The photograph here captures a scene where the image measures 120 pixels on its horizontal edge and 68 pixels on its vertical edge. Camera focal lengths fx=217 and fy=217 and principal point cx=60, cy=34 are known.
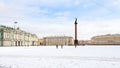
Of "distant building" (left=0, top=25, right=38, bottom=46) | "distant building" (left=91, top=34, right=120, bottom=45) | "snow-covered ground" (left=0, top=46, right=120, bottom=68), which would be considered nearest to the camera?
"snow-covered ground" (left=0, top=46, right=120, bottom=68)

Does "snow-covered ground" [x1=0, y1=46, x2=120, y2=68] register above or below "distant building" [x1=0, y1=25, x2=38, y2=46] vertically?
below

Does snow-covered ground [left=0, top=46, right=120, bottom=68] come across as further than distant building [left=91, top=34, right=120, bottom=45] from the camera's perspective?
No

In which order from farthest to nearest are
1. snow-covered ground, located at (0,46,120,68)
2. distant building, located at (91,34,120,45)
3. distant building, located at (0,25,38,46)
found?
1. distant building, located at (91,34,120,45)
2. distant building, located at (0,25,38,46)
3. snow-covered ground, located at (0,46,120,68)

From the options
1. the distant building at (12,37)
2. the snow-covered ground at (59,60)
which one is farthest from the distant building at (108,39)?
the snow-covered ground at (59,60)

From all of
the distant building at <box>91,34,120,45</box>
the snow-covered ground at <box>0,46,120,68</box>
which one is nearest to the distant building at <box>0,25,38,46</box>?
the distant building at <box>91,34,120,45</box>

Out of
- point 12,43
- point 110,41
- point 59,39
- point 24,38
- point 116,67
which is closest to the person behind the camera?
point 116,67

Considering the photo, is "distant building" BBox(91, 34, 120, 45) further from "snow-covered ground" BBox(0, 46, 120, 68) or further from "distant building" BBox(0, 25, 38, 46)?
"snow-covered ground" BBox(0, 46, 120, 68)

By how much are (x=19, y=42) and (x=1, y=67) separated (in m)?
96.9

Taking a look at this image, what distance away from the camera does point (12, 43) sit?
9931 centimetres

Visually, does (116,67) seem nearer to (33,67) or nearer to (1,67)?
(33,67)

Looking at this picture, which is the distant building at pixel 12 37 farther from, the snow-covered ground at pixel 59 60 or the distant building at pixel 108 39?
the snow-covered ground at pixel 59 60

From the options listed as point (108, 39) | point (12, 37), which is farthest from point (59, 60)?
point (108, 39)

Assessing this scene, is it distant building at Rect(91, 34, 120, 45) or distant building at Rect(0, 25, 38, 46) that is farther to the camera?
distant building at Rect(91, 34, 120, 45)

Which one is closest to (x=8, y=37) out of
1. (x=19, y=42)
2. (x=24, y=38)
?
(x=19, y=42)
